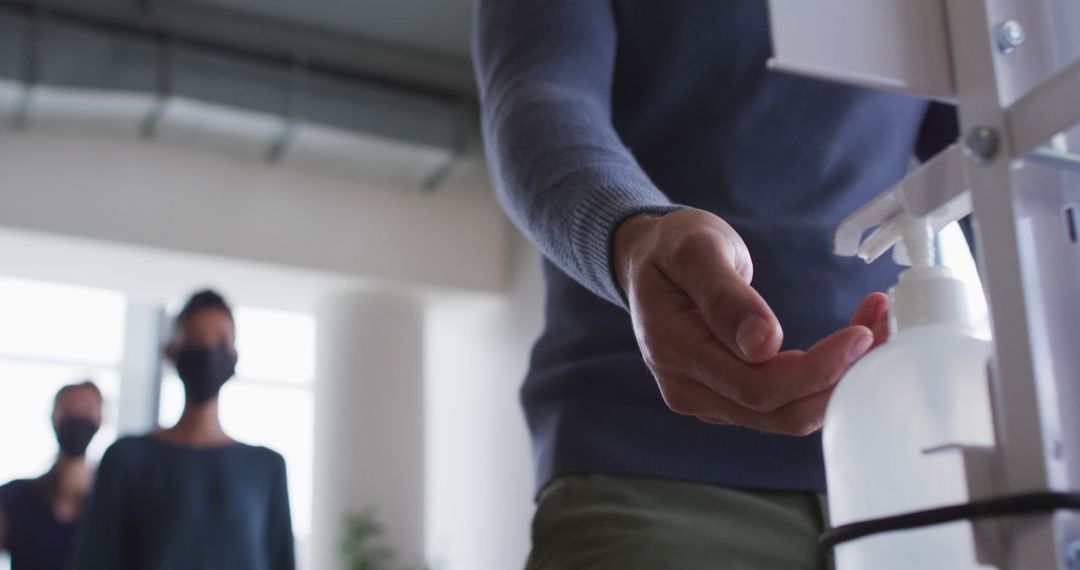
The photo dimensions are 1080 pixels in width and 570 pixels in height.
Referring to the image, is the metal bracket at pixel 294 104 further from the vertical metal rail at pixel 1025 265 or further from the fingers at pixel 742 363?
the vertical metal rail at pixel 1025 265

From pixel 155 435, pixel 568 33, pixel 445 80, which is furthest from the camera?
pixel 445 80

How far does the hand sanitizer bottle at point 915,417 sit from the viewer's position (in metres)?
0.43

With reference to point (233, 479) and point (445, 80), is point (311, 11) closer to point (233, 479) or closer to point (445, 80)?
point (445, 80)

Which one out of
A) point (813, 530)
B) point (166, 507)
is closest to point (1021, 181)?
point (813, 530)

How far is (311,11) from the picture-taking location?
559 centimetres

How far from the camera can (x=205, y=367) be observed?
300 cm

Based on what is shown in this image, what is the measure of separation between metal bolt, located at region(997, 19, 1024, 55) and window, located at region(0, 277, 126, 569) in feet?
19.6

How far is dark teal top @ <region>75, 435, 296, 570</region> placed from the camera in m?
2.34

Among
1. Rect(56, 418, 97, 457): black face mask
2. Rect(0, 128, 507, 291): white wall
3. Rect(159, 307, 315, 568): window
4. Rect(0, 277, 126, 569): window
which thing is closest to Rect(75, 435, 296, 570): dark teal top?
Rect(56, 418, 97, 457): black face mask

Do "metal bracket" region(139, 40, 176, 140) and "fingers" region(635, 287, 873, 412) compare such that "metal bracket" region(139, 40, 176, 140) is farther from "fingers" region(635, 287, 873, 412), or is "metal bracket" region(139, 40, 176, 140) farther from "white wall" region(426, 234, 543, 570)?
"fingers" region(635, 287, 873, 412)

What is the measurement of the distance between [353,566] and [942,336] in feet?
17.8

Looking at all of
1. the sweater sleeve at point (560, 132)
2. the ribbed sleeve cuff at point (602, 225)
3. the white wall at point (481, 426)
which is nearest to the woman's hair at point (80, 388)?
the white wall at point (481, 426)

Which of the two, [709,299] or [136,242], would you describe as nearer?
[709,299]

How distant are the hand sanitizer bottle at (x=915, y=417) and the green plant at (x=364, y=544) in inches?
209
